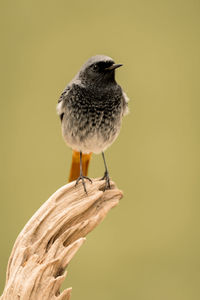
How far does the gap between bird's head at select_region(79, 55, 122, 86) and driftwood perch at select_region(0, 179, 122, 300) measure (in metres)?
1.00

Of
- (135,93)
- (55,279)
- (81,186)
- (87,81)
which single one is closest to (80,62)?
(135,93)

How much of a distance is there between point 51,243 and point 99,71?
1.60m

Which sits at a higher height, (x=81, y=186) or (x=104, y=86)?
(x=104, y=86)

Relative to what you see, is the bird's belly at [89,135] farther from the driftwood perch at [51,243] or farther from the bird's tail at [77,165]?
the driftwood perch at [51,243]

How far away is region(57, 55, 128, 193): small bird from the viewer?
159 inches

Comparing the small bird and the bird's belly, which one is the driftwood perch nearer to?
the small bird

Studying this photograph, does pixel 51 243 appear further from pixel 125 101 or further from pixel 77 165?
pixel 125 101

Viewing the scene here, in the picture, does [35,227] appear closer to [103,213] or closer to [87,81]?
[103,213]

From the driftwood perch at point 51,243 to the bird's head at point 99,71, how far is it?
3.27 feet

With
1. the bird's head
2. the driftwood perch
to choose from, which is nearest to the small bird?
the bird's head

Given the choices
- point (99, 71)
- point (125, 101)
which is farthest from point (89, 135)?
point (99, 71)

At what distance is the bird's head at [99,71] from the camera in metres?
3.93

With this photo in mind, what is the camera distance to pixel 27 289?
345 centimetres

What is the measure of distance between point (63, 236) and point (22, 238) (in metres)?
0.34
